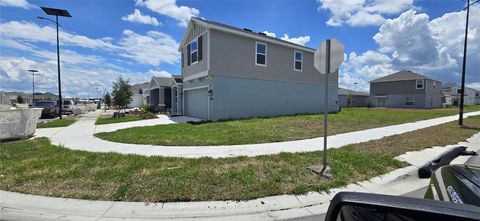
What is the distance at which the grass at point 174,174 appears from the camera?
14.4 ft

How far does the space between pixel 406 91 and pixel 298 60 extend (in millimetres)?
33481

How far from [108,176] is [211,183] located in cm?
223

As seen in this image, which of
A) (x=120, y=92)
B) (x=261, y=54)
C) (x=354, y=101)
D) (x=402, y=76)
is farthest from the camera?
(x=354, y=101)

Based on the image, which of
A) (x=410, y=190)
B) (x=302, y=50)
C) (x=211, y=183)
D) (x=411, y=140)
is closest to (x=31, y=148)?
(x=211, y=183)

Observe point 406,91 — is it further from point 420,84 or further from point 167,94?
point 167,94

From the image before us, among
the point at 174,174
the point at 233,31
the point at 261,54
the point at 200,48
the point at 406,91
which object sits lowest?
the point at 174,174

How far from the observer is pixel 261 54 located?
59.1ft

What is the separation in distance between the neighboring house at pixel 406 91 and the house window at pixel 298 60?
31660 mm

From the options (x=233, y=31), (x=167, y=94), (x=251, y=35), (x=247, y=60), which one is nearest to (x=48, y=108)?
(x=167, y=94)

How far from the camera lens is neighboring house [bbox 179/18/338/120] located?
1580 cm

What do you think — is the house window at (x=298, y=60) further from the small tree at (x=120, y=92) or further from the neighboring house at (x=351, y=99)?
the neighboring house at (x=351, y=99)

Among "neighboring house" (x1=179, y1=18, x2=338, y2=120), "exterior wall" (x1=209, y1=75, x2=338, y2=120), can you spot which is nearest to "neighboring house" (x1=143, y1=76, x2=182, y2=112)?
"neighboring house" (x1=179, y1=18, x2=338, y2=120)

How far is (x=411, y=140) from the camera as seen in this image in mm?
9664

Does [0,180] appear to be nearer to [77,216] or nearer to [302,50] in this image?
[77,216]
